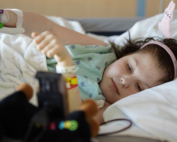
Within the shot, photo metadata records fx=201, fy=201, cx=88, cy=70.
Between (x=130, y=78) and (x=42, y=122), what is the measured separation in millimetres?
575

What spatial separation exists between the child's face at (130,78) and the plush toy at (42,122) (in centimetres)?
48

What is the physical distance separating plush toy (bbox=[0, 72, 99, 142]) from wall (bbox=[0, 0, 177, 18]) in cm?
162

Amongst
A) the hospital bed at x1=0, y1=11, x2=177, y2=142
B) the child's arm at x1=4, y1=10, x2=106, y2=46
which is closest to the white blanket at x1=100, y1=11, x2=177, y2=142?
the hospital bed at x1=0, y1=11, x2=177, y2=142

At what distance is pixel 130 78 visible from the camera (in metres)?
0.88

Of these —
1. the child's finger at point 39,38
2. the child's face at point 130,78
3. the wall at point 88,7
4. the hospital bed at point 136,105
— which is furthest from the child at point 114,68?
the wall at point 88,7

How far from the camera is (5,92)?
28.3 inches

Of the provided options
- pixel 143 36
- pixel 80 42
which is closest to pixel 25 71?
pixel 80 42

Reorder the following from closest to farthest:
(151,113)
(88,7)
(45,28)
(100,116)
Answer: (151,113) < (100,116) < (45,28) < (88,7)

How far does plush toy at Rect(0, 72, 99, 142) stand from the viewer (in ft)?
1.24

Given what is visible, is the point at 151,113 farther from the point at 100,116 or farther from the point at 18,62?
the point at 18,62

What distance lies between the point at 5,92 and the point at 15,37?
342 millimetres

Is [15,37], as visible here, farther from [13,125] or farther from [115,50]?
[13,125]

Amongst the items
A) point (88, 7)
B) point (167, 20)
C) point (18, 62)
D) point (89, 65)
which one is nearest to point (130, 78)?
point (89, 65)

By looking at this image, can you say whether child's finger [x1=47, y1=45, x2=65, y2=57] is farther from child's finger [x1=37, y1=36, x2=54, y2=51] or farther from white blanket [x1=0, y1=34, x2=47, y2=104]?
white blanket [x1=0, y1=34, x2=47, y2=104]
